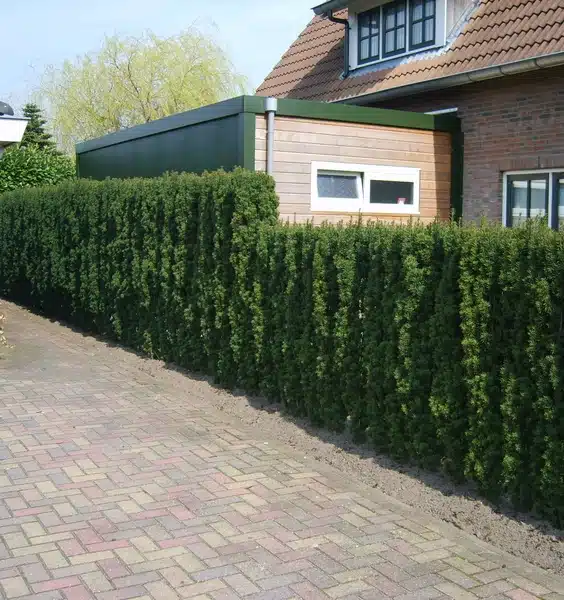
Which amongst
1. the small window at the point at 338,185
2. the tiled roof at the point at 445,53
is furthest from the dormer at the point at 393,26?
the small window at the point at 338,185

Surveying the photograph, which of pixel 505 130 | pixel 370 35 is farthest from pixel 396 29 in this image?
pixel 505 130

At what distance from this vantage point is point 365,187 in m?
10.2

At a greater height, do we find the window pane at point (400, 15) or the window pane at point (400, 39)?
the window pane at point (400, 15)

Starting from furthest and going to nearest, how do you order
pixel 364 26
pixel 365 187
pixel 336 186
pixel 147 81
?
pixel 147 81, pixel 364 26, pixel 365 187, pixel 336 186

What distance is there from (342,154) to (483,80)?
2.95 m

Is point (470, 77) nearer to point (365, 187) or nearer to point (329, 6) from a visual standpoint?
point (365, 187)

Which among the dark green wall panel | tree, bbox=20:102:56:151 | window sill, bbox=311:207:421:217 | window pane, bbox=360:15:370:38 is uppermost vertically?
tree, bbox=20:102:56:151

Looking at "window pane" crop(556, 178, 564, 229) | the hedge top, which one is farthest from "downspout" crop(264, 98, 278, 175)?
"window pane" crop(556, 178, 564, 229)

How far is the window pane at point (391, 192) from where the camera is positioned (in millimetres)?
10336

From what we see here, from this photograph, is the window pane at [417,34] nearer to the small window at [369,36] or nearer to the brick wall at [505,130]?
the small window at [369,36]

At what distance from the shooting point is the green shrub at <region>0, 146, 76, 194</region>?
21.5 m

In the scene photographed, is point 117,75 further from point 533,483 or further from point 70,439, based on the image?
point 533,483

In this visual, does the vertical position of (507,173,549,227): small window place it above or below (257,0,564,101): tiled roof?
below

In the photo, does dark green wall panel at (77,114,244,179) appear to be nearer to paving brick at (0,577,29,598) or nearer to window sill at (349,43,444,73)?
window sill at (349,43,444,73)
